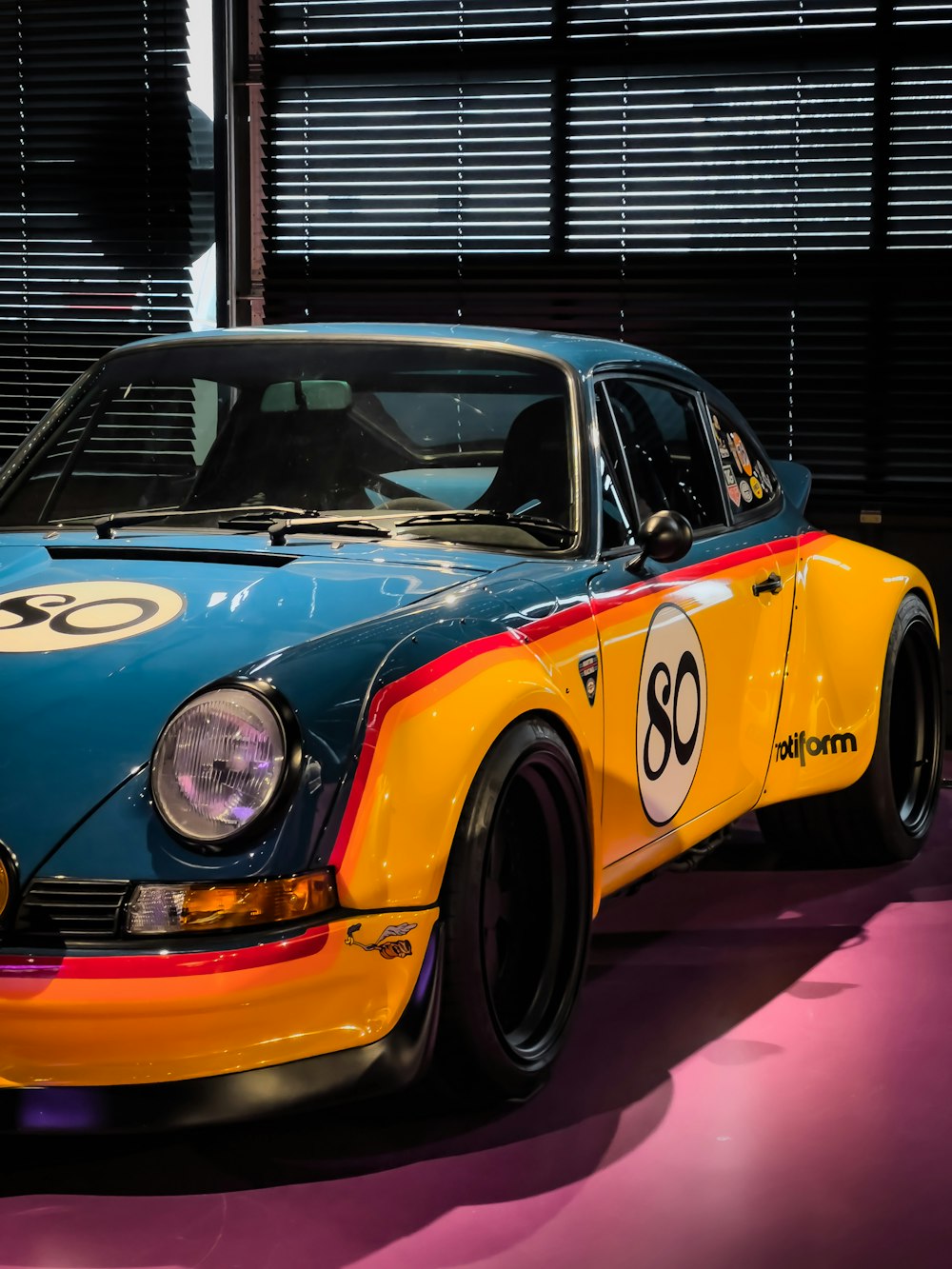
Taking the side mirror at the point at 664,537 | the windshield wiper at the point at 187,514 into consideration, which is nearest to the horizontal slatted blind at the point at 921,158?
the side mirror at the point at 664,537

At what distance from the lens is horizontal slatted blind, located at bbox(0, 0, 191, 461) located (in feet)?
22.8

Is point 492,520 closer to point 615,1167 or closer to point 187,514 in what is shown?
point 187,514

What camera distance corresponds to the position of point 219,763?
7.16 ft

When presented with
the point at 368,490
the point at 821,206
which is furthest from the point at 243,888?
the point at 821,206

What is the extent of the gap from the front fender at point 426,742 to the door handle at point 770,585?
1103mm

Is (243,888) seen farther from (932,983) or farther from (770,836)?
(770,836)

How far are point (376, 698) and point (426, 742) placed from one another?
97 millimetres

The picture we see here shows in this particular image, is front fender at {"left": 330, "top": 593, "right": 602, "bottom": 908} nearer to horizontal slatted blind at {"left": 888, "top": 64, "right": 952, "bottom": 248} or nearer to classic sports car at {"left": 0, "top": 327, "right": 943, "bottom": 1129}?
classic sports car at {"left": 0, "top": 327, "right": 943, "bottom": 1129}

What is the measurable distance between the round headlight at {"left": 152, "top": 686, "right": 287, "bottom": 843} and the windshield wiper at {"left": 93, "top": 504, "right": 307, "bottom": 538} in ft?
3.01

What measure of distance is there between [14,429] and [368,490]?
14.7 feet

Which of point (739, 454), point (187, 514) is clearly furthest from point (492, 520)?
point (739, 454)

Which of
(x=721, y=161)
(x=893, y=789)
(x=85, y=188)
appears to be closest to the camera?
(x=893, y=789)

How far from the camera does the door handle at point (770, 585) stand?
143 inches

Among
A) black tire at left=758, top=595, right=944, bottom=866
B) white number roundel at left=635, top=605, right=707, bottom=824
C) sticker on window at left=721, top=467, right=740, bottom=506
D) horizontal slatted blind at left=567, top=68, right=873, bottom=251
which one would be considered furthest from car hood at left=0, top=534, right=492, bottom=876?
horizontal slatted blind at left=567, top=68, right=873, bottom=251
